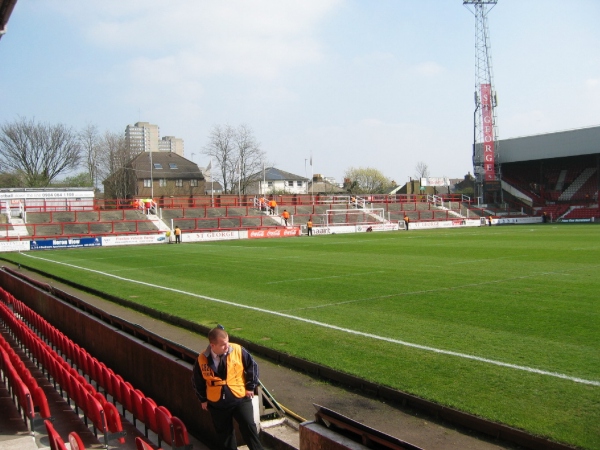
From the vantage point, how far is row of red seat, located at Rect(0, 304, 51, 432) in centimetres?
632

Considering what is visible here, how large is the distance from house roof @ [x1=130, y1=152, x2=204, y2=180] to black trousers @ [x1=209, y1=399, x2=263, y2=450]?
74.4 m

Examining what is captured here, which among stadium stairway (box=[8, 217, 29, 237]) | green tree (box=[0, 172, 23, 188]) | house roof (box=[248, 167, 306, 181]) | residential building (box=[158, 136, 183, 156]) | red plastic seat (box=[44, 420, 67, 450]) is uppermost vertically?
residential building (box=[158, 136, 183, 156])

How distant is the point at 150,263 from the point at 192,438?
68.0ft

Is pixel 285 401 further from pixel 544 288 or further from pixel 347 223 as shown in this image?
pixel 347 223

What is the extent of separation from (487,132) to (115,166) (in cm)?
4993

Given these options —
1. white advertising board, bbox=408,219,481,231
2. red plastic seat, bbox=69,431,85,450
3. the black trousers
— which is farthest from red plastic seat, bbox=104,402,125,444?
white advertising board, bbox=408,219,481,231

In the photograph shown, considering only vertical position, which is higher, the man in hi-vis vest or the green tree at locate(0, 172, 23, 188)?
the green tree at locate(0, 172, 23, 188)

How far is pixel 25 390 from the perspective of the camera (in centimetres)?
629

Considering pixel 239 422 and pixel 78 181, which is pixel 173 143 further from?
pixel 239 422

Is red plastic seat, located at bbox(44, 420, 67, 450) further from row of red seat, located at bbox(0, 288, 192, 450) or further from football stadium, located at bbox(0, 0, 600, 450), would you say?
row of red seat, located at bbox(0, 288, 192, 450)

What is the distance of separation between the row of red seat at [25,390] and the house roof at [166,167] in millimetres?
71106

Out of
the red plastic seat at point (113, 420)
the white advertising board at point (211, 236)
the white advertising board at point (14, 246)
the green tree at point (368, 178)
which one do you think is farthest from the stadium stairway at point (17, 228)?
the green tree at point (368, 178)

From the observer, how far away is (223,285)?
17859 millimetres

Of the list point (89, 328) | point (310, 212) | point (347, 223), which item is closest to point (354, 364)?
point (89, 328)
